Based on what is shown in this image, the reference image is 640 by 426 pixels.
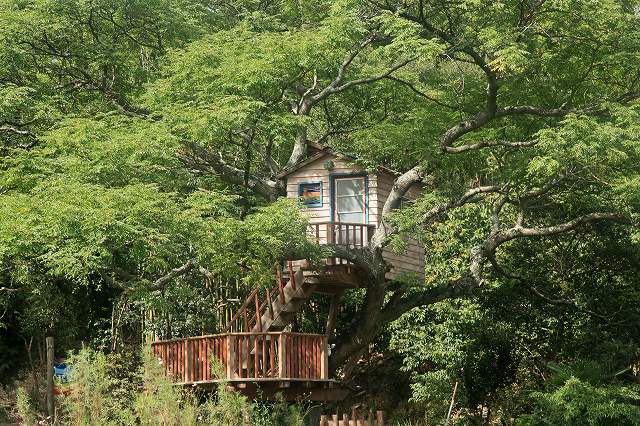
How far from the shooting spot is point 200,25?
83.0 feet

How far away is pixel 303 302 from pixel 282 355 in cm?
242

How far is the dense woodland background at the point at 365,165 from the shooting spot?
723 inches

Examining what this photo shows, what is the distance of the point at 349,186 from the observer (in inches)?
899

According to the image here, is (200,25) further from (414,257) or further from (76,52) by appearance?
(414,257)

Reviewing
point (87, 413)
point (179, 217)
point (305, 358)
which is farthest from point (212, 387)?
point (87, 413)

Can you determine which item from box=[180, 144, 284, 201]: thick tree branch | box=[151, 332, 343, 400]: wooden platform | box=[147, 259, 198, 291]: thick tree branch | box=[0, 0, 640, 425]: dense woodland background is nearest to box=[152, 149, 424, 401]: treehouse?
box=[151, 332, 343, 400]: wooden platform

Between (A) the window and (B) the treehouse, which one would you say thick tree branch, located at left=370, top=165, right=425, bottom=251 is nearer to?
(B) the treehouse

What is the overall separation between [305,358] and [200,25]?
30.5 feet

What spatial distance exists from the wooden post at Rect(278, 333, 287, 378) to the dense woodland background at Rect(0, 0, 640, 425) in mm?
1405

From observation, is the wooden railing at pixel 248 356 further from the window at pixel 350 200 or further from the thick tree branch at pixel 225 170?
the thick tree branch at pixel 225 170

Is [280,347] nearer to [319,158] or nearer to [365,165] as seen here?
[365,165]

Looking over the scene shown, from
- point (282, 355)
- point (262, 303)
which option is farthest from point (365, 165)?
point (282, 355)

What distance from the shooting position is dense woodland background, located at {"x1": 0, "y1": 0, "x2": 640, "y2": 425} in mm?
18359

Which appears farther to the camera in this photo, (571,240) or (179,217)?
(571,240)
